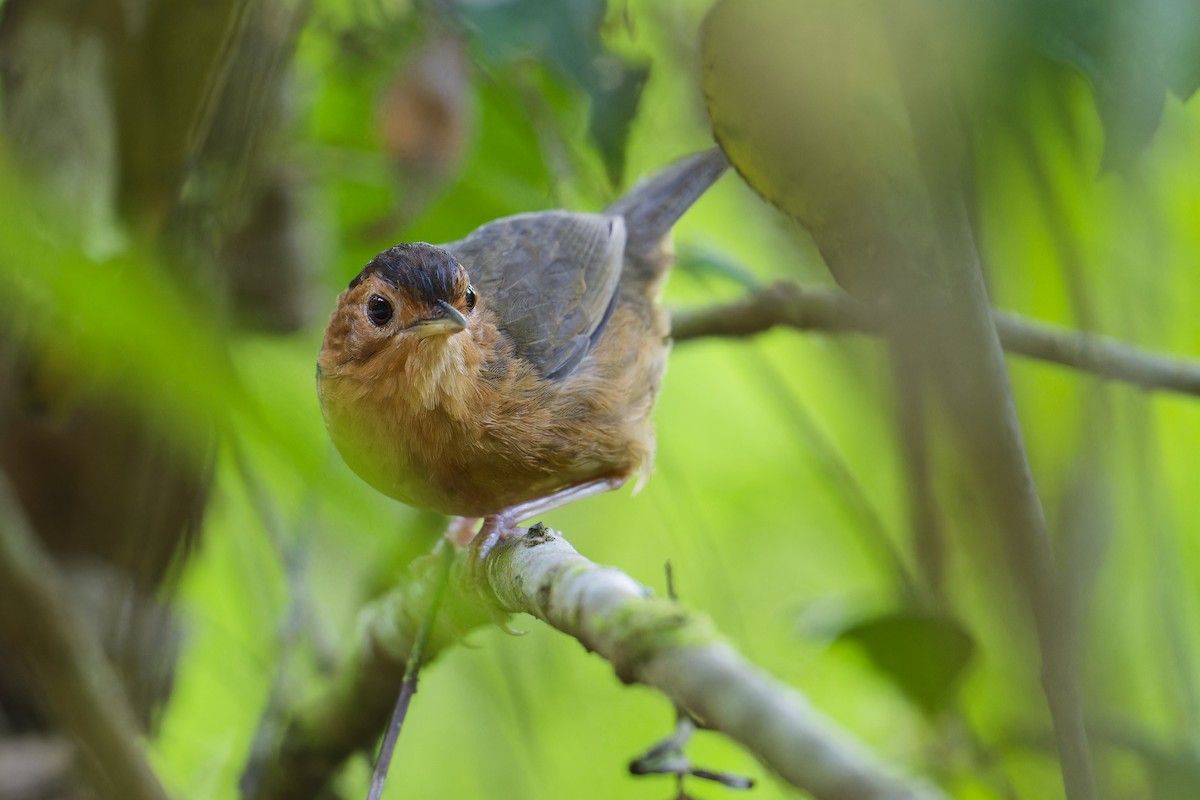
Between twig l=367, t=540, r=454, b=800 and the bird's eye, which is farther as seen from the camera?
the bird's eye

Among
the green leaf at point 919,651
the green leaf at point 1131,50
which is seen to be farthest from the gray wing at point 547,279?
the green leaf at point 1131,50

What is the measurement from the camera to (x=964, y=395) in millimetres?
991

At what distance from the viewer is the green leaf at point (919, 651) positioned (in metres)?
1.93

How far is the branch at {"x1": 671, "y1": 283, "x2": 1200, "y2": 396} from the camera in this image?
2.51 metres

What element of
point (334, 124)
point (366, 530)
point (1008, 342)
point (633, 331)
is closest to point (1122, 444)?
point (366, 530)

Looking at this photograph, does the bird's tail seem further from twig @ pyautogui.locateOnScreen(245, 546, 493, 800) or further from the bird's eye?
twig @ pyautogui.locateOnScreen(245, 546, 493, 800)

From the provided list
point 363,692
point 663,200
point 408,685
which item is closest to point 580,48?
point 663,200

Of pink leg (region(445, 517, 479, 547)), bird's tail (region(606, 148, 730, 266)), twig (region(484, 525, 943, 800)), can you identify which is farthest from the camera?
bird's tail (region(606, 148, 730, 266))

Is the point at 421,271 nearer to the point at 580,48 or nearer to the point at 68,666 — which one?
the point at 580,48

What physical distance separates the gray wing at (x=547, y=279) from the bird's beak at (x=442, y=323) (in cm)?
50

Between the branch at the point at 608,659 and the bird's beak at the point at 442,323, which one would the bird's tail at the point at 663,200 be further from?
the branch at the point at 608,659

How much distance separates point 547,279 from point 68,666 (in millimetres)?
2193

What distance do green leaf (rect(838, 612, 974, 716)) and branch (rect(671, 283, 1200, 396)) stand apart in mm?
551

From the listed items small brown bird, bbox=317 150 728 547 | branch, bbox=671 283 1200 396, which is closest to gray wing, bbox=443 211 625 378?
small brown bird, bbox=317 150 728 547
